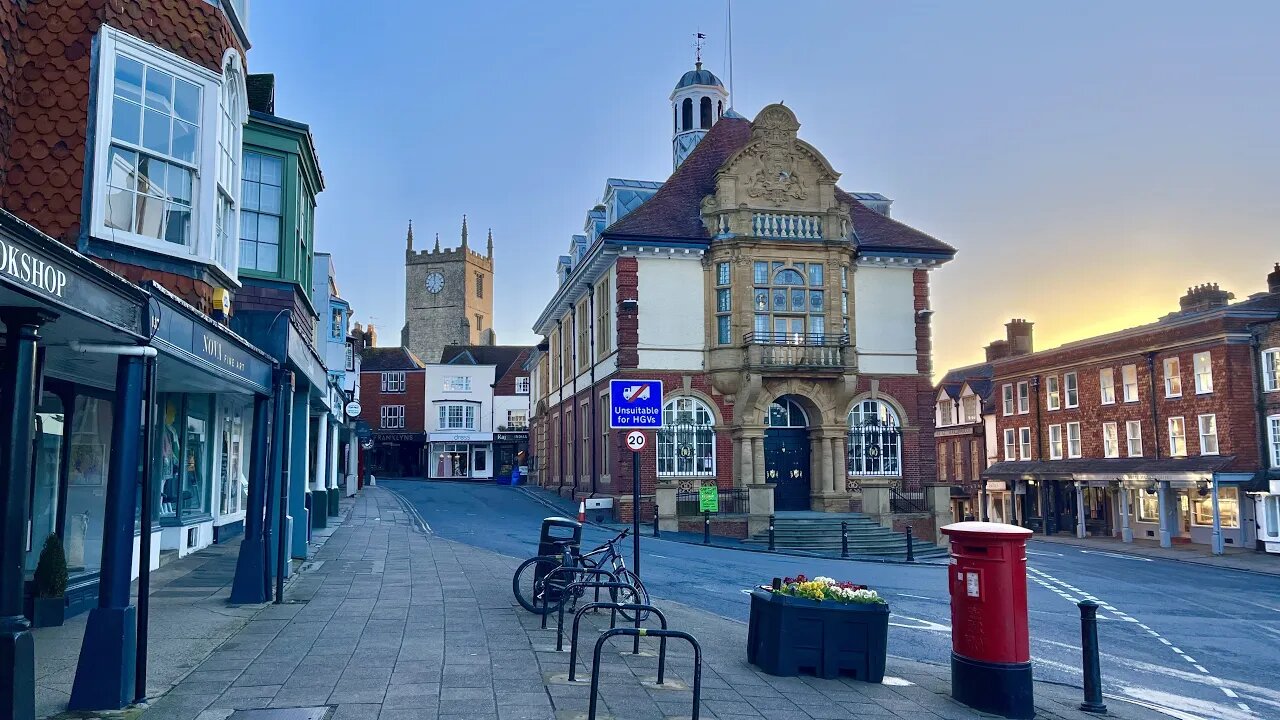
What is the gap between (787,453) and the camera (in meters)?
31.9

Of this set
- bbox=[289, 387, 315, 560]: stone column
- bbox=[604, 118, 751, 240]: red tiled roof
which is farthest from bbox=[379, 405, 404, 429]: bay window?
bbox=[289, 387, 315, 560]: stone column

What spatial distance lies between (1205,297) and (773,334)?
75.3ft

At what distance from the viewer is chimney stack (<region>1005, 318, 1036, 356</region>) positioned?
55094mm

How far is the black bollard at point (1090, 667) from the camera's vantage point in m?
8.70

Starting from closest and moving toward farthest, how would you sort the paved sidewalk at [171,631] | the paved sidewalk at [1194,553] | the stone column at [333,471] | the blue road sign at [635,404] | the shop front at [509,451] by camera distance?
the paved sidewalk at [171,631]
the blue road sign at [635,404]
the stone column at [333,471]
the paved sidewalk at [1194,553]
the shop front at [509,451]

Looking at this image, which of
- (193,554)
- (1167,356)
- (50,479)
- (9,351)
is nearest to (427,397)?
(1167,356)

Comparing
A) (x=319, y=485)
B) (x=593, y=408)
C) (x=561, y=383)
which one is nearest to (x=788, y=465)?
(x=593, y=408)

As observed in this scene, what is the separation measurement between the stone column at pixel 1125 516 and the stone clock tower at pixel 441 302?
248ft

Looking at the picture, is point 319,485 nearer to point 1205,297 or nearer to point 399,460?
point 1205,297

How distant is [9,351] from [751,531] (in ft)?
76.3

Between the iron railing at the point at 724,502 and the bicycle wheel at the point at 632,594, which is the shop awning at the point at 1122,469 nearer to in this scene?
the iron railing at the point at 724,502

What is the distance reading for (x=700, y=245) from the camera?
31172 millimetres

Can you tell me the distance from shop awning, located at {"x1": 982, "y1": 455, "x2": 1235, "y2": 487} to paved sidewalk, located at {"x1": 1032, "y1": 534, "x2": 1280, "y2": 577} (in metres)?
2.49

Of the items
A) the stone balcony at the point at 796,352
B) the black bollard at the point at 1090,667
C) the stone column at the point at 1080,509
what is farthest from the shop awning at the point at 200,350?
the stone column at the point at 1080,509
